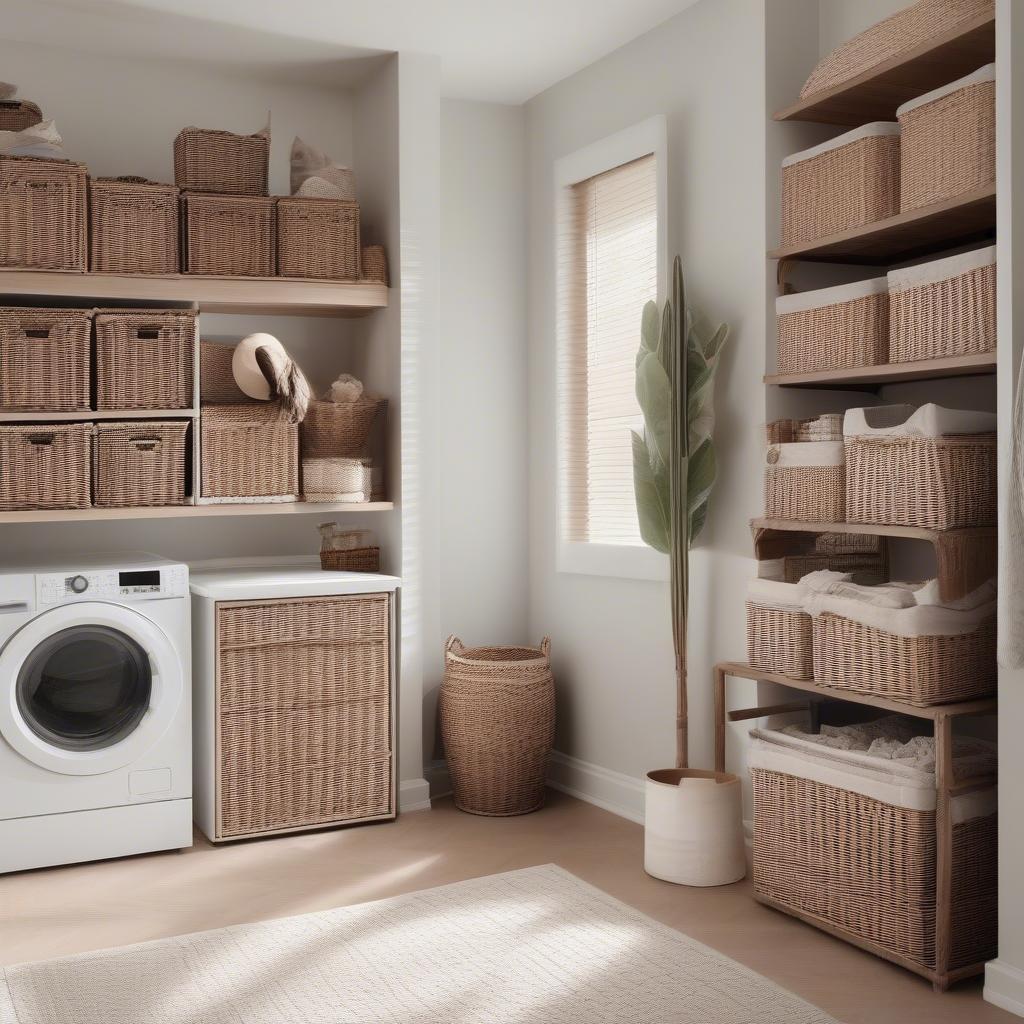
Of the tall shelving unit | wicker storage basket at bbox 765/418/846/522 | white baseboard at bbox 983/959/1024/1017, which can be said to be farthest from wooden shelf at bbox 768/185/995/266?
white baseboard at bbox 983/959/1024/1017

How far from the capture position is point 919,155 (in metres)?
2.75

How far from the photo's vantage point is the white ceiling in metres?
3.63

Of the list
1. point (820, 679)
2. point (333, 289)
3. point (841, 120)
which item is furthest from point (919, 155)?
point (333, 289)

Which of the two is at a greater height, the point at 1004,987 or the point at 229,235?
the point at 229,235

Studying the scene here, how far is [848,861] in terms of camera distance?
9.26 ft

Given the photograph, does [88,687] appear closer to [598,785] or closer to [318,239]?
[318,239]

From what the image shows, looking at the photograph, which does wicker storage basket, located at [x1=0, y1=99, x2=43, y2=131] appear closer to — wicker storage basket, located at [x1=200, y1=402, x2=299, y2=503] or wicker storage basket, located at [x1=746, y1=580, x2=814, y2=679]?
wicker storage basket, located at [x1=200, y1=402, x2=299, y2=503]

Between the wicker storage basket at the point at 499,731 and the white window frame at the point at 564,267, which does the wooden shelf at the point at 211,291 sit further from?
the wicker storage basket at the point at 499,731

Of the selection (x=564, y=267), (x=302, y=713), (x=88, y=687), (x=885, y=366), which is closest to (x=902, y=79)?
(x=885, y=366)

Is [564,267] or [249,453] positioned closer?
[249,453]

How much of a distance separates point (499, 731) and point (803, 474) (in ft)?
4.91

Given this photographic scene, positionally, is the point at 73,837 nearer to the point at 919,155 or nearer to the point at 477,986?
the point at 477,986

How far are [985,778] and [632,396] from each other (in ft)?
6.09

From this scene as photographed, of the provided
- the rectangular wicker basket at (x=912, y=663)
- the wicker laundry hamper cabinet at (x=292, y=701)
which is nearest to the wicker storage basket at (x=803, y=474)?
the rectangular wicker basket at (x=912, y=663)
